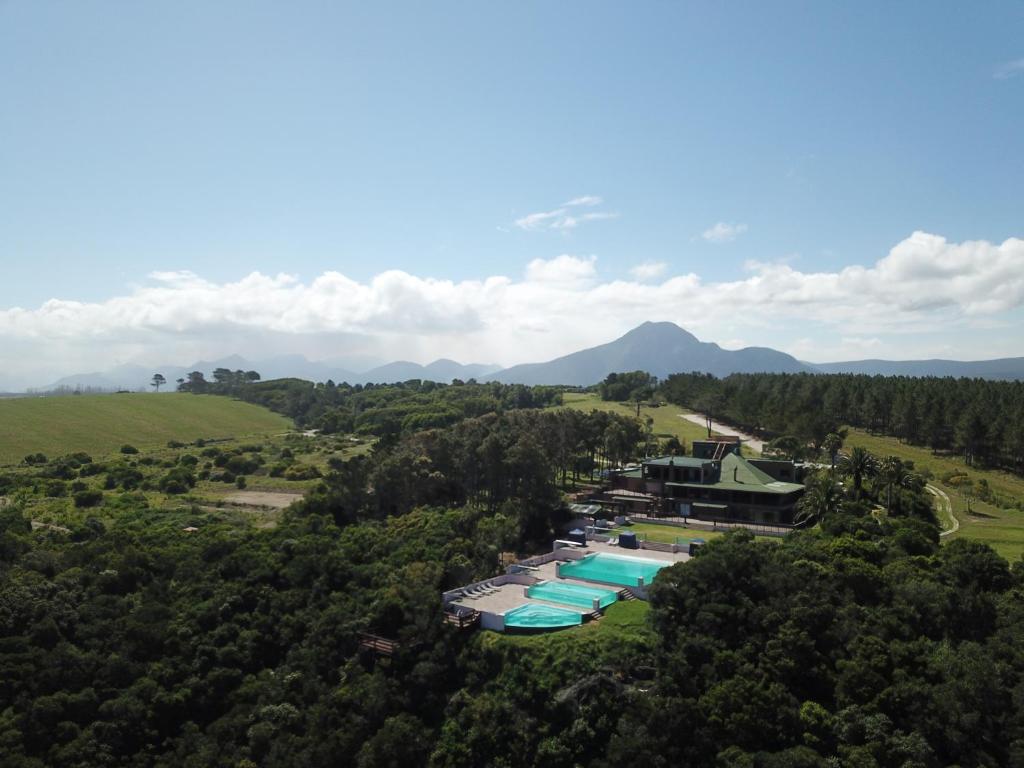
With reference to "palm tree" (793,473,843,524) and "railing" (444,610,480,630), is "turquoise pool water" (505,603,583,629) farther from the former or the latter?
"palm tree" (793,473,843,524)

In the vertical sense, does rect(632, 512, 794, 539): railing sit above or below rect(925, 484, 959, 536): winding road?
below

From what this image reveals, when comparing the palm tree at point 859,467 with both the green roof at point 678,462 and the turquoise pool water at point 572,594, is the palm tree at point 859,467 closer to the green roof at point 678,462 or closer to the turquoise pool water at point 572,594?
the green roof at point 678,462

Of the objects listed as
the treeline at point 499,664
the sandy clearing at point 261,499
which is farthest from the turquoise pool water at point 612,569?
the sandy clearing at point 261,499

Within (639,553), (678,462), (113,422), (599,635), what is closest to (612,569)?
(639,553)

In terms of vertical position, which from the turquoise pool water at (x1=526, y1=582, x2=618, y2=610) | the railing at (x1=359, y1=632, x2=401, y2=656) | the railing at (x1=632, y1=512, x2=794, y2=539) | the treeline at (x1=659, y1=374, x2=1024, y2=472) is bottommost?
the railing at (x1=359, y1=632, x2=401, y2=656)

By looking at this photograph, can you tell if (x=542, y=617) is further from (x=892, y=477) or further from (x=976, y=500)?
(x=976, y=500)

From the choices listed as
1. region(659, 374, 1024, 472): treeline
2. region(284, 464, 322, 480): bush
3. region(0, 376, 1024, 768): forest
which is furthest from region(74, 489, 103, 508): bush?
region(659, 374, 1024, 472): treeline
